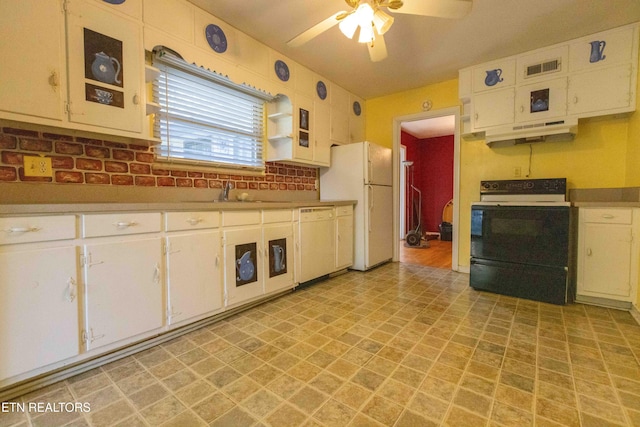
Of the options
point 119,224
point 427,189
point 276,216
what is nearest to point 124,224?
point 119,224

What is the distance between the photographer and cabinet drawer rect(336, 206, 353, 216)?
11.4 ft

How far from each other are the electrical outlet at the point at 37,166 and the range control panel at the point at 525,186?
3902 mm

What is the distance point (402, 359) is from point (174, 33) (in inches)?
113

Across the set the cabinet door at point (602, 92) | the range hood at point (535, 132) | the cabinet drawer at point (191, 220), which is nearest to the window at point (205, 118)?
the cabinet drawer at point (191, 220)

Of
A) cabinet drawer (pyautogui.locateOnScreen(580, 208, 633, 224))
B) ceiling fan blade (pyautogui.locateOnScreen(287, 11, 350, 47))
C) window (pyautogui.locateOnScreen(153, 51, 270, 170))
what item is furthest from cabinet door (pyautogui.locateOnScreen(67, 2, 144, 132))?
cabinet drawer (pyautogui.locateOnScreen(580, 208, 633, 224))

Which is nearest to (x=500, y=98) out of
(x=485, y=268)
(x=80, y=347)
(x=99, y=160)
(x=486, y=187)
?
(x=486, y=187)

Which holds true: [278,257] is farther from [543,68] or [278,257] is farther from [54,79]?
[543,68]

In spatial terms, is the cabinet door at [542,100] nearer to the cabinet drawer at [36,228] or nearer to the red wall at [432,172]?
the red wall at [432,172]

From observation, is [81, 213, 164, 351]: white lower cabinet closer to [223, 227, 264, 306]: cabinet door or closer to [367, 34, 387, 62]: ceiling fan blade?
[223, 227, 264, 306]: cabinet door

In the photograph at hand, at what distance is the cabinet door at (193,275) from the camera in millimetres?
1902

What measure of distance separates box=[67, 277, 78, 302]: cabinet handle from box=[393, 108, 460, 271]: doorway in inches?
147

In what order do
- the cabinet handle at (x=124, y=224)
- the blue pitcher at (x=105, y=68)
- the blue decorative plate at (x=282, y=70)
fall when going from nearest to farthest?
1. the cabinet handle at (x=124, y=224)
2. the blue pitcher at (x=105, y=68)
3. the blue decorative plate at (x=282, y=70)

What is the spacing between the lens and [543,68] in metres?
2.90

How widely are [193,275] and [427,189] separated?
6.49 m
